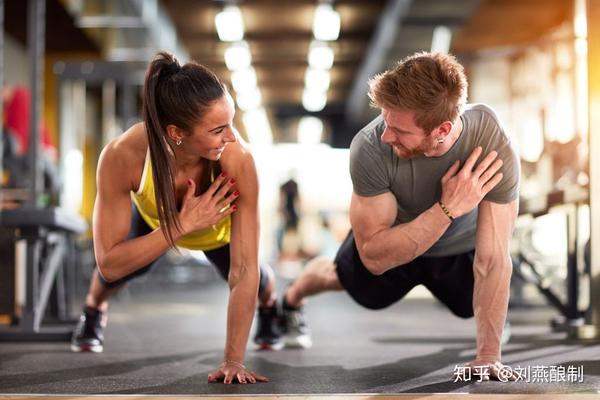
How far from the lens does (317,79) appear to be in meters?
13.3

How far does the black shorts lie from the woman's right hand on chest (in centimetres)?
57

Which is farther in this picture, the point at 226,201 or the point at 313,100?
the point at 313,100

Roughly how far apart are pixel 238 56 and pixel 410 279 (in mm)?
9350

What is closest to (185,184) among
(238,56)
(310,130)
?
(238,56)

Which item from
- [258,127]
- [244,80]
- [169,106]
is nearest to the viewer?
[169,106]

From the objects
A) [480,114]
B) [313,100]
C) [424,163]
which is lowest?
[424,163]

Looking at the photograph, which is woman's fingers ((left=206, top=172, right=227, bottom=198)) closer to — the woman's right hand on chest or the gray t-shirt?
the woman's right hand on chest

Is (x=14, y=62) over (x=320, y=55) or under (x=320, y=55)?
under

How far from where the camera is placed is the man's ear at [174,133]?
2160 mm

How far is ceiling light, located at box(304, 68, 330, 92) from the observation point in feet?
41.6

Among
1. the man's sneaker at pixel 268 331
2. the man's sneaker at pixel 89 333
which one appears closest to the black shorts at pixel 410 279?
the man's sneaker at pixel 268 331

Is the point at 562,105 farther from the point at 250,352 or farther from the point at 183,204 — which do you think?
the point at 183,204

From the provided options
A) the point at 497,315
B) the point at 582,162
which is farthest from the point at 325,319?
the point at 497,315

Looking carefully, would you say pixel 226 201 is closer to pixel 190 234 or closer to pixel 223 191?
pixel 223 191
